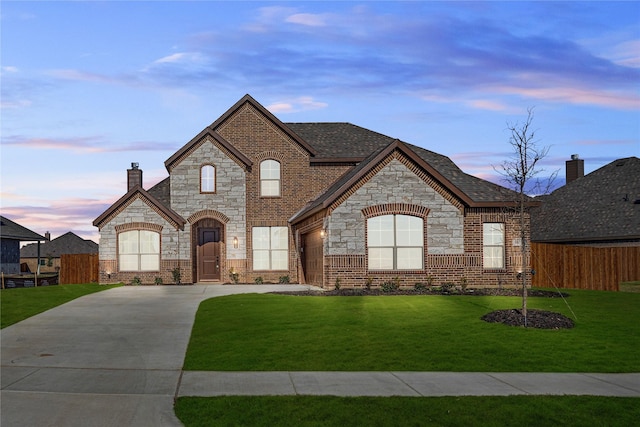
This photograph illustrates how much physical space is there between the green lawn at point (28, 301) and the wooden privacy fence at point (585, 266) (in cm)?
2052

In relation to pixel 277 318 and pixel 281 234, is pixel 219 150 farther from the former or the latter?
pixel 277 318

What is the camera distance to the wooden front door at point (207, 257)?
3538 cm

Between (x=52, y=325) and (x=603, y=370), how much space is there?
43.9ft

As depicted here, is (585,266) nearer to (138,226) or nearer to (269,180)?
(269,180)

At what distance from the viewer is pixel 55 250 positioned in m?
83.6

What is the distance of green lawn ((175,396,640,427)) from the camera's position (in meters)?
9.10

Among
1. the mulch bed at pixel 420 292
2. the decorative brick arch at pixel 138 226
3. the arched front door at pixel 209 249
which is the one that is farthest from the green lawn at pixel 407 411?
the arched front door at pixel 209 249

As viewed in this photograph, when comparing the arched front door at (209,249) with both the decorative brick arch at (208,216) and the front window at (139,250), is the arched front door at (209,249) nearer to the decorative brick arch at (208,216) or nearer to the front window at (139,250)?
the decorative brick arch at (208,216)

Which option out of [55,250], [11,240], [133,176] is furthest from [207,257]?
[55,250]

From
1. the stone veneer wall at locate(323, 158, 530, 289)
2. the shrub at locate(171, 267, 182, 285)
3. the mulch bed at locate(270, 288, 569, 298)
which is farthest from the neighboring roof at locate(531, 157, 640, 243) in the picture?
the shrub at locate(171, 267, 182, 285)

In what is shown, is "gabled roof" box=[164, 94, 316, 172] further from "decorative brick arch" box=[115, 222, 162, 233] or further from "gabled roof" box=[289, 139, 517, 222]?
"gabled roof" box=[289, 139, 517, 222]

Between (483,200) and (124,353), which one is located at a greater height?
(483,200)

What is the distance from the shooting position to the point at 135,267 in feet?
112

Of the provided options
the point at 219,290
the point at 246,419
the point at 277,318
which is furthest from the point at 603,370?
the point at 219,290
